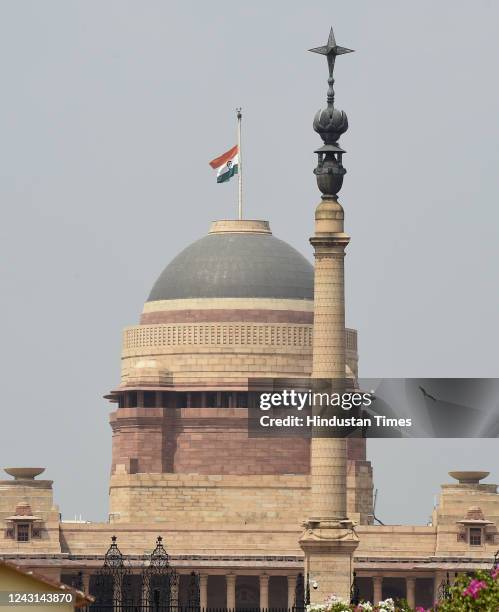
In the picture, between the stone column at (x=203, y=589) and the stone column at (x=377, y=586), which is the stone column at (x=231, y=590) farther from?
the stone column at (x=377, y=586)

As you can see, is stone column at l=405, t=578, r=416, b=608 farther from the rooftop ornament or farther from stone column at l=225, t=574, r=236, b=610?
the rooftop ornament

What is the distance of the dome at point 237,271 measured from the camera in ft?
576

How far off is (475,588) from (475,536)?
78.5 meters

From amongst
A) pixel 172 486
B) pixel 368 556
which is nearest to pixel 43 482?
pixel 172 486

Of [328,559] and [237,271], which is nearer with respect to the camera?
[328,559]

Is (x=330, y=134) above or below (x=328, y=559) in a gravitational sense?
above

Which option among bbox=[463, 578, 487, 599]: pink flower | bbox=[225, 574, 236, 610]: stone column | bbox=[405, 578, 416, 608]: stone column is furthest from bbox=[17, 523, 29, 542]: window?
bbox=[463, 578, 487, 599]: pink flower

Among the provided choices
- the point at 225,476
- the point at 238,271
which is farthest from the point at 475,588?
the point at 238,271

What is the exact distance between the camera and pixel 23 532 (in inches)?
6506

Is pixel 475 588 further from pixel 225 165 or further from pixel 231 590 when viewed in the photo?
pixel 225 165

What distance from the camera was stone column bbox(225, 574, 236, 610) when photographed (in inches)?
6368

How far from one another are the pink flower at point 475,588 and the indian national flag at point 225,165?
287 feet

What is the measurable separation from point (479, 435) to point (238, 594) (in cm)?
3316

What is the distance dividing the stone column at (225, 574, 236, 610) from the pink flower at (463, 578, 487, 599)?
246 feet
